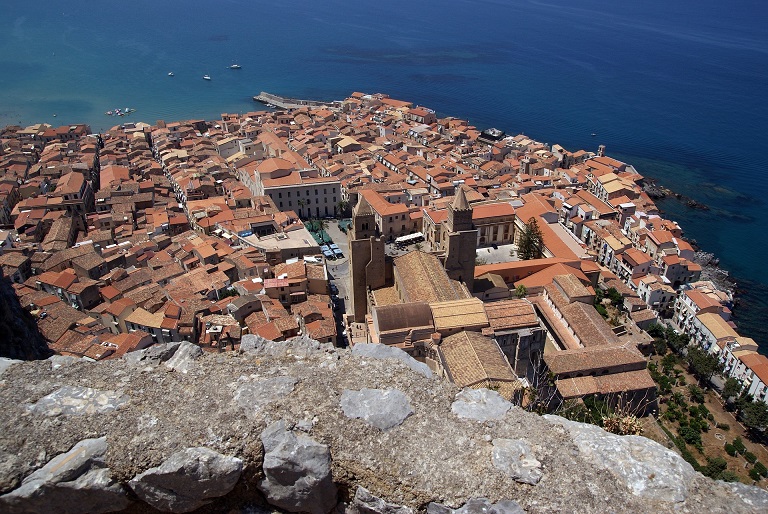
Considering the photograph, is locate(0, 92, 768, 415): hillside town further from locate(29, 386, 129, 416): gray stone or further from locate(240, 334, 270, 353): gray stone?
locate(29, 386, 129, 416): gray stone

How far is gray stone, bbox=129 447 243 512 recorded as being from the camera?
441cm

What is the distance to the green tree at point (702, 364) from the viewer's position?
84.6ft

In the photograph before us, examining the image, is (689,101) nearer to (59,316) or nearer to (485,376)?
(485,376)

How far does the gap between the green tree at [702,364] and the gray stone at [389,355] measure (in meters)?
25.6

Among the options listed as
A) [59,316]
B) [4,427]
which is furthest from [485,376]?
[59,316]

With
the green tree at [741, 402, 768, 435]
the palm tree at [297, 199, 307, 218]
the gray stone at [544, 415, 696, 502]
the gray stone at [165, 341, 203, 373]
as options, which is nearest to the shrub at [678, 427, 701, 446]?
the green tree at [741, 402, 768, 435]

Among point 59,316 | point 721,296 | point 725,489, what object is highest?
point 725,489

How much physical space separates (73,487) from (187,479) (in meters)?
0.93

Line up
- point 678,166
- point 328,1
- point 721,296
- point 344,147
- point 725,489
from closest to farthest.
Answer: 1. point 725,489
2. point 721,296
3. point 344,147
4. point 678,166
5. point 328,1

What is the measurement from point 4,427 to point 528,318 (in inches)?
699

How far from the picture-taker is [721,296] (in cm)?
3092

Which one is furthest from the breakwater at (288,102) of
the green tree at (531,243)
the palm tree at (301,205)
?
the green tree at (531,243)

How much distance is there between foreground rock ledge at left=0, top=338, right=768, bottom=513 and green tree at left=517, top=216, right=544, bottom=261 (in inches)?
1098

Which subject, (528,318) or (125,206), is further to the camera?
(125,206)
